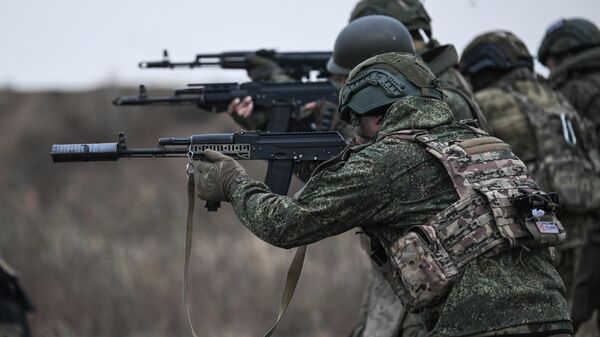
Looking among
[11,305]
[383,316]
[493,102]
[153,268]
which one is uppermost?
[493,102]

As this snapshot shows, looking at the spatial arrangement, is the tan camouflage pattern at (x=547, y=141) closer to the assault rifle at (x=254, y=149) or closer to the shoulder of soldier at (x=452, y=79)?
the shoulder of soldier at (x=452, y=79)

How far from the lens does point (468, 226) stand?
4.27m

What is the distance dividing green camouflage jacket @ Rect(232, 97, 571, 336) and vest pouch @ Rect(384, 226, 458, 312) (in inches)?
2.0

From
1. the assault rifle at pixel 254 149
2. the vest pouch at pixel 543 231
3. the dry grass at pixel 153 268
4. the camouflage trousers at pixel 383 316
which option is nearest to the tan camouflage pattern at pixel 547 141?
the camouflage trousers at pixel 383 316

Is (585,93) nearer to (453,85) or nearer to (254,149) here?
(453,85)

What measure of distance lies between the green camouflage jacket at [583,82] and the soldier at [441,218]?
3611 mm

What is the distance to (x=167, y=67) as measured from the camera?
792 cm

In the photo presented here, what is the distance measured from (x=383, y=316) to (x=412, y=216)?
5.45ft

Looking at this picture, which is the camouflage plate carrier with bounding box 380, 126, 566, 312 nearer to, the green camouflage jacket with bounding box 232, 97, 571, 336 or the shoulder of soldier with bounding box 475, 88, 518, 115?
the green camouflage jacket with bounding box 232, 97, 571, 336

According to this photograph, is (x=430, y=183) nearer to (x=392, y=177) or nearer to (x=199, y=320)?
(x=392, y=177)

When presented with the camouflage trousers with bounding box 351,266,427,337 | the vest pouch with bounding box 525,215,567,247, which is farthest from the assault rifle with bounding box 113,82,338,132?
the vest pouch with bounding box 525,215,567,247

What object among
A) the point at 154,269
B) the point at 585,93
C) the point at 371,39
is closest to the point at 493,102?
the point at 585,93

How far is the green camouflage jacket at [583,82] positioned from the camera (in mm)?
7941

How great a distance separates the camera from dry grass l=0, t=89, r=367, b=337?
11352 mm
